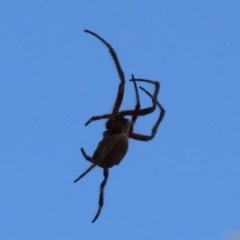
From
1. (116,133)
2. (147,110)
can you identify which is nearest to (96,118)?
(116,133)

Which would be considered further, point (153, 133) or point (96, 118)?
point (153, 133)

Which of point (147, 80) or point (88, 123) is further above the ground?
point (147, 80)

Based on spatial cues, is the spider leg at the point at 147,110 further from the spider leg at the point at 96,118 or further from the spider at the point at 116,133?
the spider leg at the point at 96,118

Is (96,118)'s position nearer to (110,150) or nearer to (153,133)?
(110,150)

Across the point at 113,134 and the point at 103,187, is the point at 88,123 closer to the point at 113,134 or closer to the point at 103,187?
the point at 113,134

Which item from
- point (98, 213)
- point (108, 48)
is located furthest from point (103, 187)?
point (108, 48)

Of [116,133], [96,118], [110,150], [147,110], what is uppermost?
[147,110]

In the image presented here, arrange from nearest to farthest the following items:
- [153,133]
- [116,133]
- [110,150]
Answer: [110,150] → [116,133] → [153,133]

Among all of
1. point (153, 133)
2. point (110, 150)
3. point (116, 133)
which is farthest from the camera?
point (153, 133)
